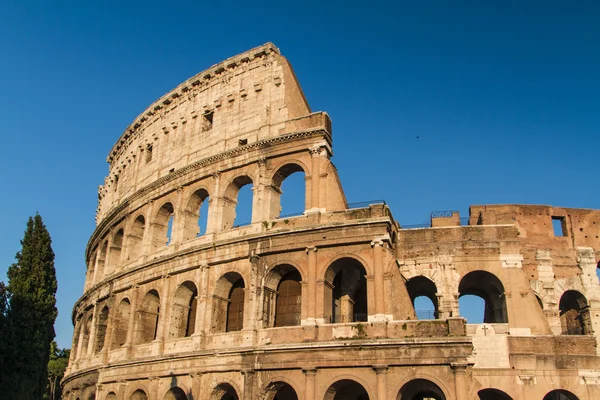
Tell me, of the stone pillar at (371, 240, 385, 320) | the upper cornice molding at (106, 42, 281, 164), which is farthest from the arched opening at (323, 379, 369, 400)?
the upper cornice molding at (106, 42, 281, 164)

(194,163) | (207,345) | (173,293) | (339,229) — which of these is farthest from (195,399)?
(194,163)

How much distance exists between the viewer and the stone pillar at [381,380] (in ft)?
54.9

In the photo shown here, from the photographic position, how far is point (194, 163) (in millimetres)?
24031

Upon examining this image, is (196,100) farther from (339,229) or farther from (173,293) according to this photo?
(339,229)

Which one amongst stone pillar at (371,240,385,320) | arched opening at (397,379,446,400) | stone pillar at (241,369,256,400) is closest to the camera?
arched opening at (397,379,446,400)

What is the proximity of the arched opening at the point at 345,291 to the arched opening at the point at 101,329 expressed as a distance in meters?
12.5

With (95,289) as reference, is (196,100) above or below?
above

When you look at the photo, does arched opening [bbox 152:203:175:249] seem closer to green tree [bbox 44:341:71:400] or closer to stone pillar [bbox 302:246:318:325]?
stone pillar [bbox 302:246:318:325]

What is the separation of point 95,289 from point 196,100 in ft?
35.2

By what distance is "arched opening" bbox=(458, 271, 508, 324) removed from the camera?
2048cm

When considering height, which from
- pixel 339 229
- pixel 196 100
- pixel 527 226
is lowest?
pixel 339 229

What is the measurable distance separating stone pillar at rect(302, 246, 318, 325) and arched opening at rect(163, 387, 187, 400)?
6.07m

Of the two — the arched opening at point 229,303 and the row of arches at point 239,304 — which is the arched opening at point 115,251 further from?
the arched opening at point 229,303

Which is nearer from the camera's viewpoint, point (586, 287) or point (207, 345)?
point (207, 345)
